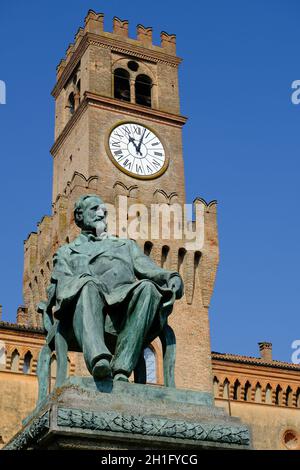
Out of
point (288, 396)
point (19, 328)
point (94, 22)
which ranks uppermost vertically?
point (94, 22)

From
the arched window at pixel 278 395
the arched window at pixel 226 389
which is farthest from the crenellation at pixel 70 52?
the arched window at pixel 278 395

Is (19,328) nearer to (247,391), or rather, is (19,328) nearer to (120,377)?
(247,391)

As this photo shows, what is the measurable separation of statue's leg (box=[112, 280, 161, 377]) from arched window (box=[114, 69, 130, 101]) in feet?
98.3

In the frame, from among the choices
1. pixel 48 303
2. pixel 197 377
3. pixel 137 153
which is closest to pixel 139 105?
pixel 137 153

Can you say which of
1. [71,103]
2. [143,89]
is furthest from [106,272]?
[71,103]

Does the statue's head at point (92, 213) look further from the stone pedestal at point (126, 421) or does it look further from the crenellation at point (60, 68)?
the crenellation at point (60, 68)

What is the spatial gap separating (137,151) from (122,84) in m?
3.85

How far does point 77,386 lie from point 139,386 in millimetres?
492

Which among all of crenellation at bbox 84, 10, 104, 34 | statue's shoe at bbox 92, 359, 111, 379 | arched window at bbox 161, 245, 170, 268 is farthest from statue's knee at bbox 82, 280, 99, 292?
crenellation at bbox 84, 10, 104, 34

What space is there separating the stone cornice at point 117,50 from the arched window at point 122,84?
0.85 m

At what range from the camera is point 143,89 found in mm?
36531

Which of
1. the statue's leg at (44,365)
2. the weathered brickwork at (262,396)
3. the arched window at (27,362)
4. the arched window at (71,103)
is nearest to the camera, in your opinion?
the statue's leg at (44,365)

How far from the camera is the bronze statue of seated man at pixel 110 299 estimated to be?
20.1 ft
